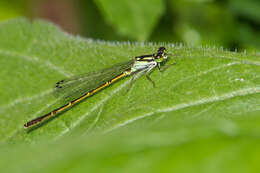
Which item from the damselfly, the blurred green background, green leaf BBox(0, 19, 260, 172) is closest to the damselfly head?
the damselfly

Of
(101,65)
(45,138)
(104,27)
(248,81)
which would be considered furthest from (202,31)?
(45,138)

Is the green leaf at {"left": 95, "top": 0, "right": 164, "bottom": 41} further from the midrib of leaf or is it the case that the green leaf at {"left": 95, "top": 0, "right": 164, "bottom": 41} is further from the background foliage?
the midrib of leaf

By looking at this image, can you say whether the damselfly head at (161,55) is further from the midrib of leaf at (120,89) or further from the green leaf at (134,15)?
the green leaf at (134,15)

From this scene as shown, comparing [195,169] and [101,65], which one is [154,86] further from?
[195,169]

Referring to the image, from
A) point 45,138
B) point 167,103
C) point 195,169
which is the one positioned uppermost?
point 195,169

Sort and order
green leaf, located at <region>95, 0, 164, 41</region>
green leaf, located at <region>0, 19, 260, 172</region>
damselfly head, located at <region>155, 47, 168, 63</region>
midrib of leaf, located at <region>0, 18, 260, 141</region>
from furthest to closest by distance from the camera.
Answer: green leaf, located at <region>95, 0, 164, 41</region>
damselfly head, located at <region>155, 47, 168, 63</region>
midrib of leaf, located at <region>0, 18, 260, 141</region>
green leaf, located at <region>0, 19, 260, 172</region>

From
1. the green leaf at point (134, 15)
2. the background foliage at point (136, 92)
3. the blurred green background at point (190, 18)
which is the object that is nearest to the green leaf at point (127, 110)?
the background foliage at point (136, 92)
